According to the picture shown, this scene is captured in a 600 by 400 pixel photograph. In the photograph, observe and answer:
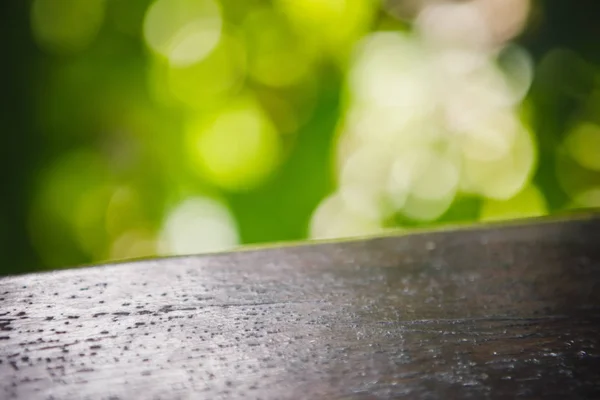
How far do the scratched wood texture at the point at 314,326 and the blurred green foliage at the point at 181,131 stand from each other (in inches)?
31.7

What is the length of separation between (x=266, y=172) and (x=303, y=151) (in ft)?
0.34

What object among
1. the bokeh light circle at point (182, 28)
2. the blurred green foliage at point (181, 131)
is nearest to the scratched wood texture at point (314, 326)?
the blurred green foliage at point (181, 131)

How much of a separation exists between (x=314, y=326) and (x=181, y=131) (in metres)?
1.03

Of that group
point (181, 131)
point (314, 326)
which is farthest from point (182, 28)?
point (314, 326)

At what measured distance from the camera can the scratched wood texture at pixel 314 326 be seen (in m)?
0.27

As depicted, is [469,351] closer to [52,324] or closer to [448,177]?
[52,324]

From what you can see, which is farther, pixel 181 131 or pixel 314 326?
pixel 181 131

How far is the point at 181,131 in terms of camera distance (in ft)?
4.29

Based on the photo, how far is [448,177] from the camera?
1378 mm

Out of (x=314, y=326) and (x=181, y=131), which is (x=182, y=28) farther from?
(x=314, y=326)

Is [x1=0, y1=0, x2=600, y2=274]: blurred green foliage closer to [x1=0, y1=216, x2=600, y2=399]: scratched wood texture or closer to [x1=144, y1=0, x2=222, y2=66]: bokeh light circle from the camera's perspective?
[x1=144, y1=0, x2=222, y2=66]: bokeh light circle

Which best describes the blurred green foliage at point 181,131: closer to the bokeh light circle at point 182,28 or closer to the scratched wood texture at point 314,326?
the bokeh light circle at point 182,28

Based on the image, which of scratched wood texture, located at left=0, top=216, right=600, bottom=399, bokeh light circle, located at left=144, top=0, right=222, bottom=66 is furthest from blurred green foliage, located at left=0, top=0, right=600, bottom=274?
scratched wood texture, located at left=0, top=216, right=600, bottom=399

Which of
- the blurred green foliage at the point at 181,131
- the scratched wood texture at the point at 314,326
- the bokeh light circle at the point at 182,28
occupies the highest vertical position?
the bokeh light circle at the point at 182,28
